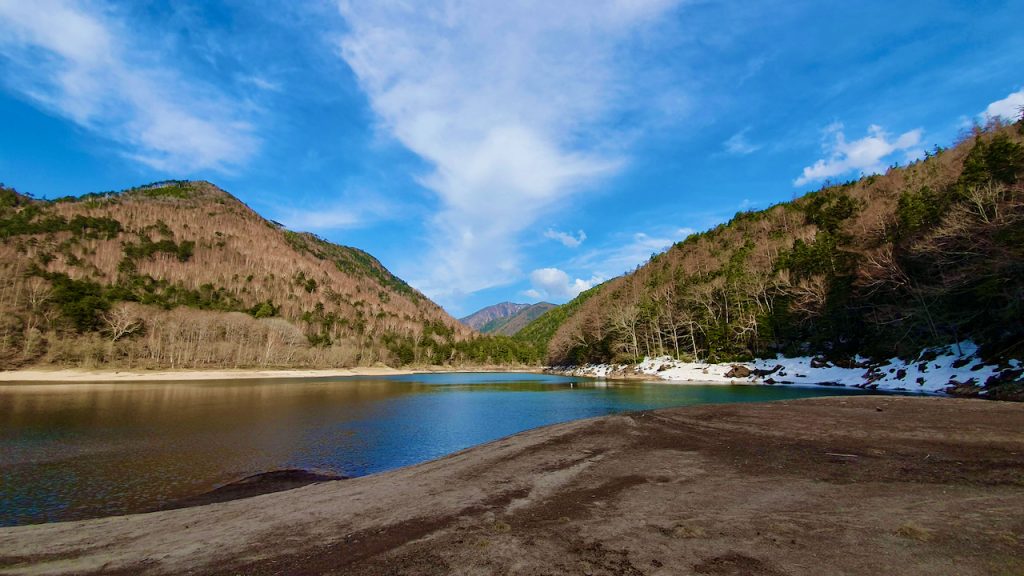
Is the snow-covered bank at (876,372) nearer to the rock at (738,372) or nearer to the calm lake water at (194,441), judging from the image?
the rock at (738,372)

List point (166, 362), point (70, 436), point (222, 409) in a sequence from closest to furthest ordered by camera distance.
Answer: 1. point (70, 436)
2. point (222, 409)
3. point (166, 362)

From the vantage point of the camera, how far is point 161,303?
109 metres

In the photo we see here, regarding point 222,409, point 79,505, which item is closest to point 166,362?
point 222,409

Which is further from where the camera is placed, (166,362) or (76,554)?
(166,362)

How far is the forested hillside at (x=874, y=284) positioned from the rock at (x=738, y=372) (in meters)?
5.76

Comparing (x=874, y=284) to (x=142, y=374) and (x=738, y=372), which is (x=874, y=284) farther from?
(x=142, y=374)

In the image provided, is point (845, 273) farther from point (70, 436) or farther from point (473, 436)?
point (70, 436)

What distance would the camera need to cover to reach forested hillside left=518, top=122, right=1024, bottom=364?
32.6 metres

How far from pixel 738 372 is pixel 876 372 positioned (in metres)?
18.2

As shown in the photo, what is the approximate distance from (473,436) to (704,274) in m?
86.0

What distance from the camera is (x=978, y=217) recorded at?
33844 mm

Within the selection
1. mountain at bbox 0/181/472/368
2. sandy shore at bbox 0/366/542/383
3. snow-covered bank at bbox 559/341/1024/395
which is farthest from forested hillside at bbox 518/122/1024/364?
mountain at bbox 0/181/472/368

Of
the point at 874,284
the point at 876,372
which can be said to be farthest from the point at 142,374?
the point at 874,284

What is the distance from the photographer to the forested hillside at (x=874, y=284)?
32625 mm
